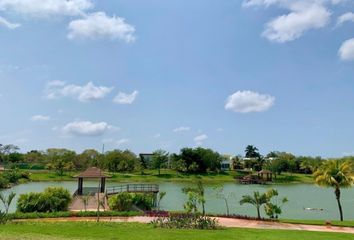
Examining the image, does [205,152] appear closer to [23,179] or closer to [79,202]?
[23,179]

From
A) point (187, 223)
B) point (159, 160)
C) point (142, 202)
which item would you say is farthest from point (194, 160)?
point (187, 223)

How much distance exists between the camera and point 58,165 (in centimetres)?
8831

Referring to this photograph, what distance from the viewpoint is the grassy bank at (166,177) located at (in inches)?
3268

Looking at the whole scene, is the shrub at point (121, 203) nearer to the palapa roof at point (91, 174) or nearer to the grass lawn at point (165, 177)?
the palapa roof at point (91, 174)

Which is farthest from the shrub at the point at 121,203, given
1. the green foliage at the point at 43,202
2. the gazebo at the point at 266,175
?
the gazebo at the point at 266,175

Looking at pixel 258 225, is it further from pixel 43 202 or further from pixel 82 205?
pixel 82 205

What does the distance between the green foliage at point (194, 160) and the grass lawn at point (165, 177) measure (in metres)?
2.07

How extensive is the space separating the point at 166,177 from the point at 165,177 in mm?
253

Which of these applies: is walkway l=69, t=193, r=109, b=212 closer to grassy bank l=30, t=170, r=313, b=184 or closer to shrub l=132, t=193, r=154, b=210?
shrub l=132, t=193, r=154, b=210

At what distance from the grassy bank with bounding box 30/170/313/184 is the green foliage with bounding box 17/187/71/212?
49.6 meters

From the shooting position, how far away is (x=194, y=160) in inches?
3954

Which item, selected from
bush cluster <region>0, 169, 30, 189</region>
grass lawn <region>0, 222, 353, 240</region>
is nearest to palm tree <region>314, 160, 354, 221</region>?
grass lawn <region>0, 222, 353, 240</region>

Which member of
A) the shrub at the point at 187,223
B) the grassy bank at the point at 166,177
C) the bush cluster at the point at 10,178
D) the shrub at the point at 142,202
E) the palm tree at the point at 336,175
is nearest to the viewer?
the shrub at the point at 187,223

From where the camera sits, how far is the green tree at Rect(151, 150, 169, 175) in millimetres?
98375
